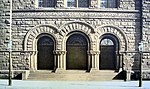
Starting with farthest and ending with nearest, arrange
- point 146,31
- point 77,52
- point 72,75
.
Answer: point 77,52, point 146,31, point 72,75

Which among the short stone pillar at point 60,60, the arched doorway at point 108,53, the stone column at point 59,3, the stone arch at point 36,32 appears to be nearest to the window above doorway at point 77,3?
the stone column at point 59,3

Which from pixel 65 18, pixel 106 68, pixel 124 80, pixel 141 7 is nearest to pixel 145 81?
pixel 124 80

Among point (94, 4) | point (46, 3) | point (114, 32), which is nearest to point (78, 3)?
point (94, 4)

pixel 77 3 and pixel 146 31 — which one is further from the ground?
pixel 77 3

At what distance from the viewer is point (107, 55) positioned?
27125 mm

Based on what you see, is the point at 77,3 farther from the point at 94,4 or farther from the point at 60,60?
the point at 60,60

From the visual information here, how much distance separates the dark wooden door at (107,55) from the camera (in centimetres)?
2702

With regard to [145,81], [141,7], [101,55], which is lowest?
[145,81]

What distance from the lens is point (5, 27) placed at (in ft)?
87.4

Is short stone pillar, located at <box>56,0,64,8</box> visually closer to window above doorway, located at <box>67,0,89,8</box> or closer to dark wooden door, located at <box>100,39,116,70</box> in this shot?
window above doorway, located at <box>67,0,89,8</box>

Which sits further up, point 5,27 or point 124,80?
point 5,27

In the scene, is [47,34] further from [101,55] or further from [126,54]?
[126,54]

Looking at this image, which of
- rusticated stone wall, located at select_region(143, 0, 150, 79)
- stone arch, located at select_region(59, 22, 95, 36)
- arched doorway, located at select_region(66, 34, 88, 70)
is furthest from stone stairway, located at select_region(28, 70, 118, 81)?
stone arch, located at select_region(59, 22, 95, 36)

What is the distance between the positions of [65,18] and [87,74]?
464cm
